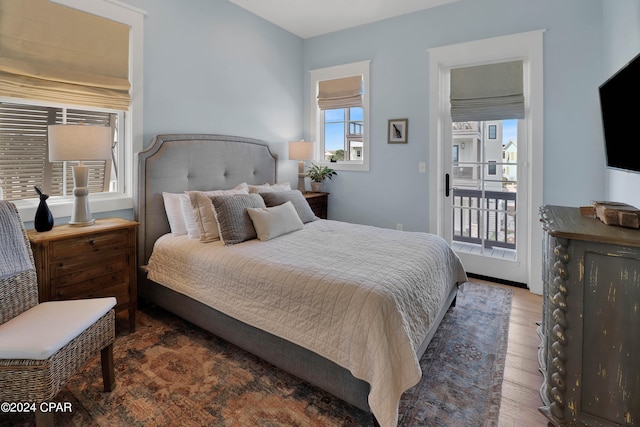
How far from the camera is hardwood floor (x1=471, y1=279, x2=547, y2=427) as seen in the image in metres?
1.70

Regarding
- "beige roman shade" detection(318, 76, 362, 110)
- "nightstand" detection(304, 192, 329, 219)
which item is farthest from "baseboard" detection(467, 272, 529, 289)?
"beige roman shade" detection(318, 76, 362, 110)

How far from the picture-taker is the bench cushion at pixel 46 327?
1418 mm

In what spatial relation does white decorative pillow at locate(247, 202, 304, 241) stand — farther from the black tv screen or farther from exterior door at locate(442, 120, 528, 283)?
the black tv screen

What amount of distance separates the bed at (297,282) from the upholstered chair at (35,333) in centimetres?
66

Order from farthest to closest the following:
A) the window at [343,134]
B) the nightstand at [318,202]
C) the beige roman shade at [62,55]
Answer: the window at [343,134]
the nightstand at [318,202]
the beige roman shade at [62,55]

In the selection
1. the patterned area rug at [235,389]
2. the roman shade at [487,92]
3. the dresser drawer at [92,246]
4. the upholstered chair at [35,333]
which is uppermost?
the roman shade at [487,92]

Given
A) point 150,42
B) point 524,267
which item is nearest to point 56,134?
point 150,42

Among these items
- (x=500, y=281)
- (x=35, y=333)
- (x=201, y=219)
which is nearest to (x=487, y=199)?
(x=500, y=281)

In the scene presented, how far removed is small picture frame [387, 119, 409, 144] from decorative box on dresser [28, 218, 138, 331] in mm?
2857

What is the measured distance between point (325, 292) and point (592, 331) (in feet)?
3.87

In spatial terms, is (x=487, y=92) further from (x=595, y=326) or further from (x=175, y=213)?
(x=175, y=213)

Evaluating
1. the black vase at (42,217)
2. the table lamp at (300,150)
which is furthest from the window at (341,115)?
the black vase at (42,217)

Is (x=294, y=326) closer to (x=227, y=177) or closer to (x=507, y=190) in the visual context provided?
(x=227, y=177)

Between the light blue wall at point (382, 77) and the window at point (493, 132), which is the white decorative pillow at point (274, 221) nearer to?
the light blue wall at point (382, 77)
